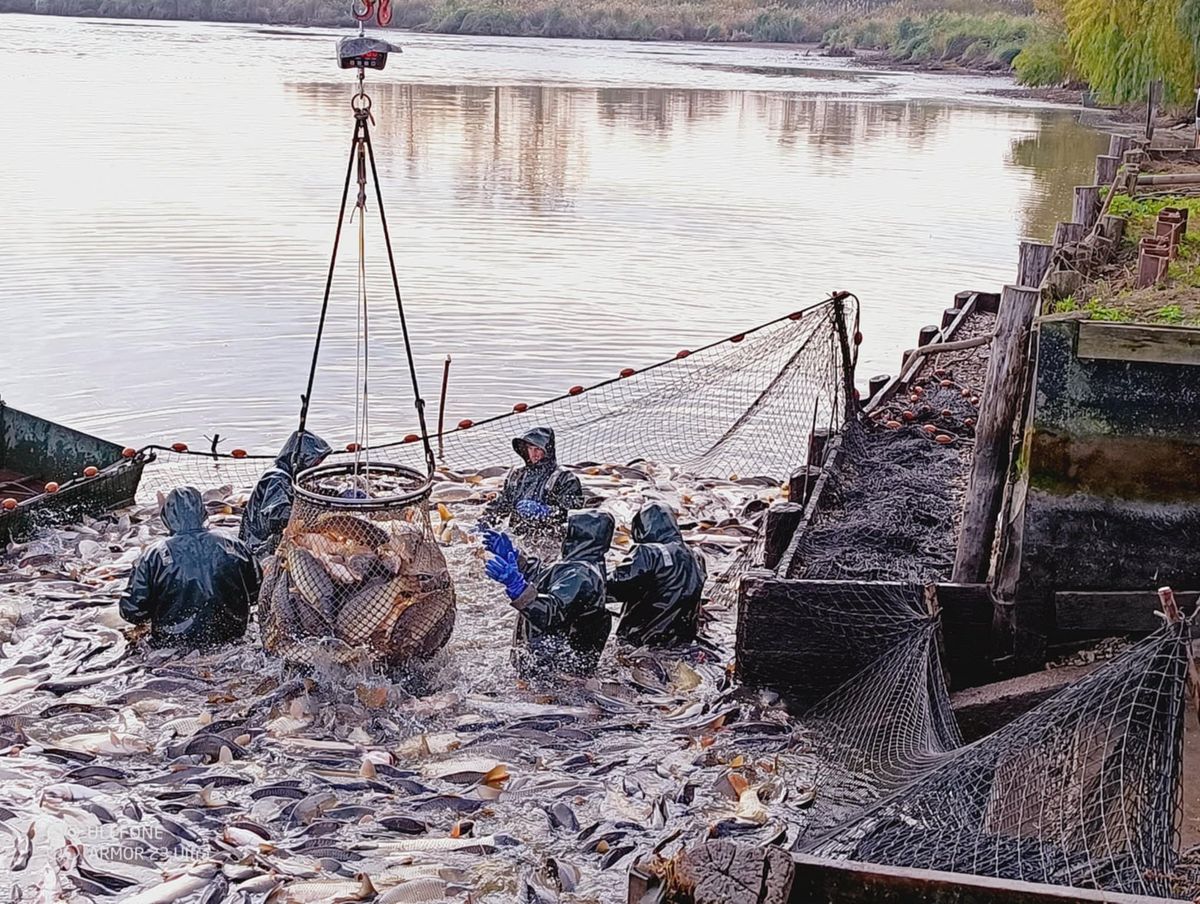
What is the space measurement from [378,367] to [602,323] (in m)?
3.04

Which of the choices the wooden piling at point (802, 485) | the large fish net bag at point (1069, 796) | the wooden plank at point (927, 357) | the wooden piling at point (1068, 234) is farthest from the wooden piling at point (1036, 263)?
the large fish net bag at point (1069, 796)

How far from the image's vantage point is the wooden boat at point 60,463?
9836mm

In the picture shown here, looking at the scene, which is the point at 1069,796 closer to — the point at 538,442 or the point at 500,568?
the point at 500,568

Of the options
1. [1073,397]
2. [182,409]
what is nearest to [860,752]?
[1073,397]

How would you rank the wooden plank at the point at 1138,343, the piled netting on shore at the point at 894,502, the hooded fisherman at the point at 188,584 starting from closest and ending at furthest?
the wooden plank at the point at 1138,343 < the hooded fisherman at the point at 188,584 < the piled netting on shore at the point at 894,502

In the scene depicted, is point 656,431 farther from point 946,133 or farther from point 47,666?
point 946,133

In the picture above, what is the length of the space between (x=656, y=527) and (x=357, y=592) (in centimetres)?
181

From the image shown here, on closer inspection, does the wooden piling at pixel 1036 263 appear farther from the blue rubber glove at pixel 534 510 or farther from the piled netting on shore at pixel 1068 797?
the piled netting on shore at pixel 1068 797

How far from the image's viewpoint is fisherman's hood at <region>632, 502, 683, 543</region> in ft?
26.8

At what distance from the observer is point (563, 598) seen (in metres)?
7.53

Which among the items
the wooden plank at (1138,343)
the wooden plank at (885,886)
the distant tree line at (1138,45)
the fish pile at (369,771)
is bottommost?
the fish pile at (369,771)

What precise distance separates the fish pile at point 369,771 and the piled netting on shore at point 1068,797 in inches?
38.7

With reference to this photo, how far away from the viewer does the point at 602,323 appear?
54.9 feet

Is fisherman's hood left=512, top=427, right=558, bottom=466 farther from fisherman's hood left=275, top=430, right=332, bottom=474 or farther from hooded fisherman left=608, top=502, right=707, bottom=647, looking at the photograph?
hooded fisherman left=608, top=502, right=707, bottom=647
